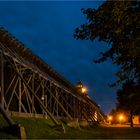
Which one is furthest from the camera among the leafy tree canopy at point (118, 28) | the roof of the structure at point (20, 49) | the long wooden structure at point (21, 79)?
the roof of the structure at point (20, 49)

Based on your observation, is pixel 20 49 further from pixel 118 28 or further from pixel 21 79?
pixel 118 28

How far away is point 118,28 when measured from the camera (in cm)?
1508

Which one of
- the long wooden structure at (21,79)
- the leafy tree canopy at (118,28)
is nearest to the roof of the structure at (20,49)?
the long wooden structure at (21,79)

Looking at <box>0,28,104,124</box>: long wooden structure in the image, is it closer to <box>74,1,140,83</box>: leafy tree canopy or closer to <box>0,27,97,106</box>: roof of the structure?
<box>0,27,97,106</box>: roof of the structure

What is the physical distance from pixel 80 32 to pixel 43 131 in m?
4.95

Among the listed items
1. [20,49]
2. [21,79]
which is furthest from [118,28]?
[20,49]

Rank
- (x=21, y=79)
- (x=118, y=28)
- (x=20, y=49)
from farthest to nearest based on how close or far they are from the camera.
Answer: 1. (x=20, y=49)
2. (x=21, y=79)
3. (x=118, y=28)

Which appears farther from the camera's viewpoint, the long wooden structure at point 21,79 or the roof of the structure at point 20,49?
the roof of the structure at point 20,49

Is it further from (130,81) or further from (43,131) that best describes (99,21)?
(43,131)

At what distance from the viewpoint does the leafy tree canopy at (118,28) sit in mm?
14742

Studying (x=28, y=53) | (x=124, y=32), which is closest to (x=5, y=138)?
(x=124, y=32)

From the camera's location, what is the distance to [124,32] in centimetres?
1586

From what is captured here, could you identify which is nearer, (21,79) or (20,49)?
(21,79)

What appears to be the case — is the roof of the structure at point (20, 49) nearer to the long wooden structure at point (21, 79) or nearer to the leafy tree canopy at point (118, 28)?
the long wooden structure at point (21, 79)
